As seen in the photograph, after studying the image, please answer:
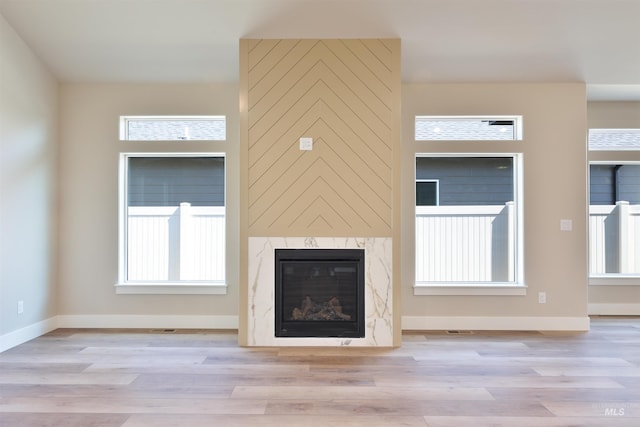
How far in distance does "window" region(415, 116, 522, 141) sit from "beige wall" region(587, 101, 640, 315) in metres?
1.18

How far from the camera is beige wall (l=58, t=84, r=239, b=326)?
437 cm

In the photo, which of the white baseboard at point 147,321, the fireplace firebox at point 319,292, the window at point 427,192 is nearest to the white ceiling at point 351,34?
the window at point 427,192

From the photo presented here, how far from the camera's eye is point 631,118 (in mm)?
4840

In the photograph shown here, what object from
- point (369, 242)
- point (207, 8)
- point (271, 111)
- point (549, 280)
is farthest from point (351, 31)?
point (549, 280)

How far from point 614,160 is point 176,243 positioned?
16.6 ft

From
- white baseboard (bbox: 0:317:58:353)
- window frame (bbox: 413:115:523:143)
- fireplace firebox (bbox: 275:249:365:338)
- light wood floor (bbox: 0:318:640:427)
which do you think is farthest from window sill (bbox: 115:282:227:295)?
window frame (bbox: 413:115:523:143)

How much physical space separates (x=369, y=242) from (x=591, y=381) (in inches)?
73.8

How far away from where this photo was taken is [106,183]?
14.4ft

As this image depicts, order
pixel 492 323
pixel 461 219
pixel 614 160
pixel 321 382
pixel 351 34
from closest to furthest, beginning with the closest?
pixel 321 382 < pixel 351 34 < pixel 492 323 < pixel 461 219 < pixel 614 160

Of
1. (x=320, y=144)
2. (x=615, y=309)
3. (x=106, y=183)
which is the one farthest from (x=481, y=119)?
(x=106, y=183)

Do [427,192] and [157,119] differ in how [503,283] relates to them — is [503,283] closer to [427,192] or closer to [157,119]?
[427,192]

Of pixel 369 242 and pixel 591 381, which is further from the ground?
pixel 369 242

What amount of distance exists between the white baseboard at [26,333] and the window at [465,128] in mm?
4181

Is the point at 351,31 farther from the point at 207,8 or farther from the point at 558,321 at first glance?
the point at 558,321
